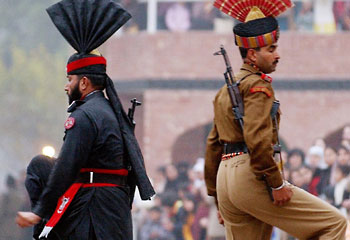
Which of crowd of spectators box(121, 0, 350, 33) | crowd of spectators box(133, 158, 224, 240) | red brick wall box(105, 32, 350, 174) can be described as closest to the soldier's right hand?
crowd of spectators box(133, 158, 224, 240)

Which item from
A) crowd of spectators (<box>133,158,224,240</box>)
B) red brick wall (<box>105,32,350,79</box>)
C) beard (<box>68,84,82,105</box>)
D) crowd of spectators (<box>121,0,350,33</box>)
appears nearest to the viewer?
beard (<box>68,84,82,105</box>)

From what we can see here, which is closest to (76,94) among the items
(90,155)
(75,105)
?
(75,105)

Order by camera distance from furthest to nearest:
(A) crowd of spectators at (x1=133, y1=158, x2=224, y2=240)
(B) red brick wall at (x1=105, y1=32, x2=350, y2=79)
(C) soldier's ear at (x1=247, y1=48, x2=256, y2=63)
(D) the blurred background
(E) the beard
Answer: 1. (B) red brick wall at (x1=105, y1=32, x2=350, y2=79)
2. (D) the blurred background
3. (A) crowd of spectators at (x1=133, y1=158, x2=224, y2=240)
4. (E) the beard
5. (C) soldier's ear at (x1=247, y1=48, x2=256, y2=63)

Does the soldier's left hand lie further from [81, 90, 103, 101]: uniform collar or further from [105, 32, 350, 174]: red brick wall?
[105, 32, 350, 174]: red brick wall

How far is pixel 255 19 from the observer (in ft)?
23.0

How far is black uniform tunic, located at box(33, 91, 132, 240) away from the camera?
679 centimetres

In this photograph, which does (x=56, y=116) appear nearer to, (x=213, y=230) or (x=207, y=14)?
(x=207, y=14)

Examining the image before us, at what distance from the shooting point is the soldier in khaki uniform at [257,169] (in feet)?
21.8

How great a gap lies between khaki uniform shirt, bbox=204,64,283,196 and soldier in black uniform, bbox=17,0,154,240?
58 cm

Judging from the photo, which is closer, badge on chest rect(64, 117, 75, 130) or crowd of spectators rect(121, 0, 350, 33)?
badge on chest rect(64, 117, 75, 130)

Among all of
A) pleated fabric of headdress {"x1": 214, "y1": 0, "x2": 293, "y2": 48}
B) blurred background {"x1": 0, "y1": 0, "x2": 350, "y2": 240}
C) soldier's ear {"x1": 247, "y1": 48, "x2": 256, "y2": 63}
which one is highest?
pleated fabric of headdress {"x1": 214, "y1": 0, "x2": 293, "y2": 48}

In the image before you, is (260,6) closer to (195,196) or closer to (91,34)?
(91,34)

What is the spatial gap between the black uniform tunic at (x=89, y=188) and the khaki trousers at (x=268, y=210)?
671 mm

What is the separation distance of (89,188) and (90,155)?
0.20 meters
